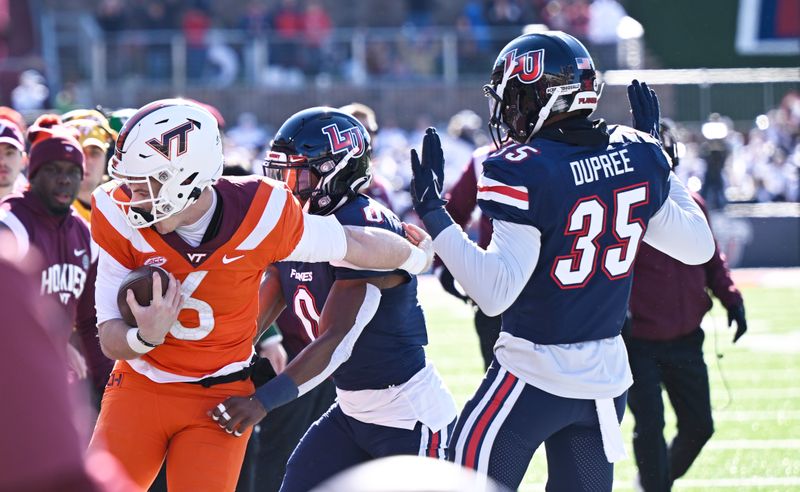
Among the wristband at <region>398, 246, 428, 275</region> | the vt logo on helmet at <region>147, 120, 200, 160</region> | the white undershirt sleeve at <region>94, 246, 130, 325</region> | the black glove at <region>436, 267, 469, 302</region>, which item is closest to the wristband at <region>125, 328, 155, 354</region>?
the white undershirt sleeve at <region>94, 246, 130, 325</region>

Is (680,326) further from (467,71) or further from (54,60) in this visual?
(54,60)

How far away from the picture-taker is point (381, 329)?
12.7ft

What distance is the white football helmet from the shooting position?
11.2 feet

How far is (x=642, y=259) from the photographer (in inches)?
214

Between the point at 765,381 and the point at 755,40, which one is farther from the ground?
the point at 755,40

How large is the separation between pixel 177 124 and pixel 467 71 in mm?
16740

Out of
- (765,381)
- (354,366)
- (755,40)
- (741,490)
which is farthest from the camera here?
(755,40)

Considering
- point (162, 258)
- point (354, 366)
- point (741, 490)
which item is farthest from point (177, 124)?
point (741, 490)

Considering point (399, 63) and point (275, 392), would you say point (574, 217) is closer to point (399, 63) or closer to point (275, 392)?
point (275, 392)

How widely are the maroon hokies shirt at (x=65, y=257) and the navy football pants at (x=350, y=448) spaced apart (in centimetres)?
146

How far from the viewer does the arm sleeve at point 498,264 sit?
330cm

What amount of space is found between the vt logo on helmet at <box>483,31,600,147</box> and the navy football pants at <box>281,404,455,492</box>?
1.01 metres

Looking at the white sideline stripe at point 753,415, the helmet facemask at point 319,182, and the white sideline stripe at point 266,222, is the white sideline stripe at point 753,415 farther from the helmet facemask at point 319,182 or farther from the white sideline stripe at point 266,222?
the white sideline stripe at point 266,222

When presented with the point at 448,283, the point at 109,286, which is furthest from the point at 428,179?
the point at 448,283
